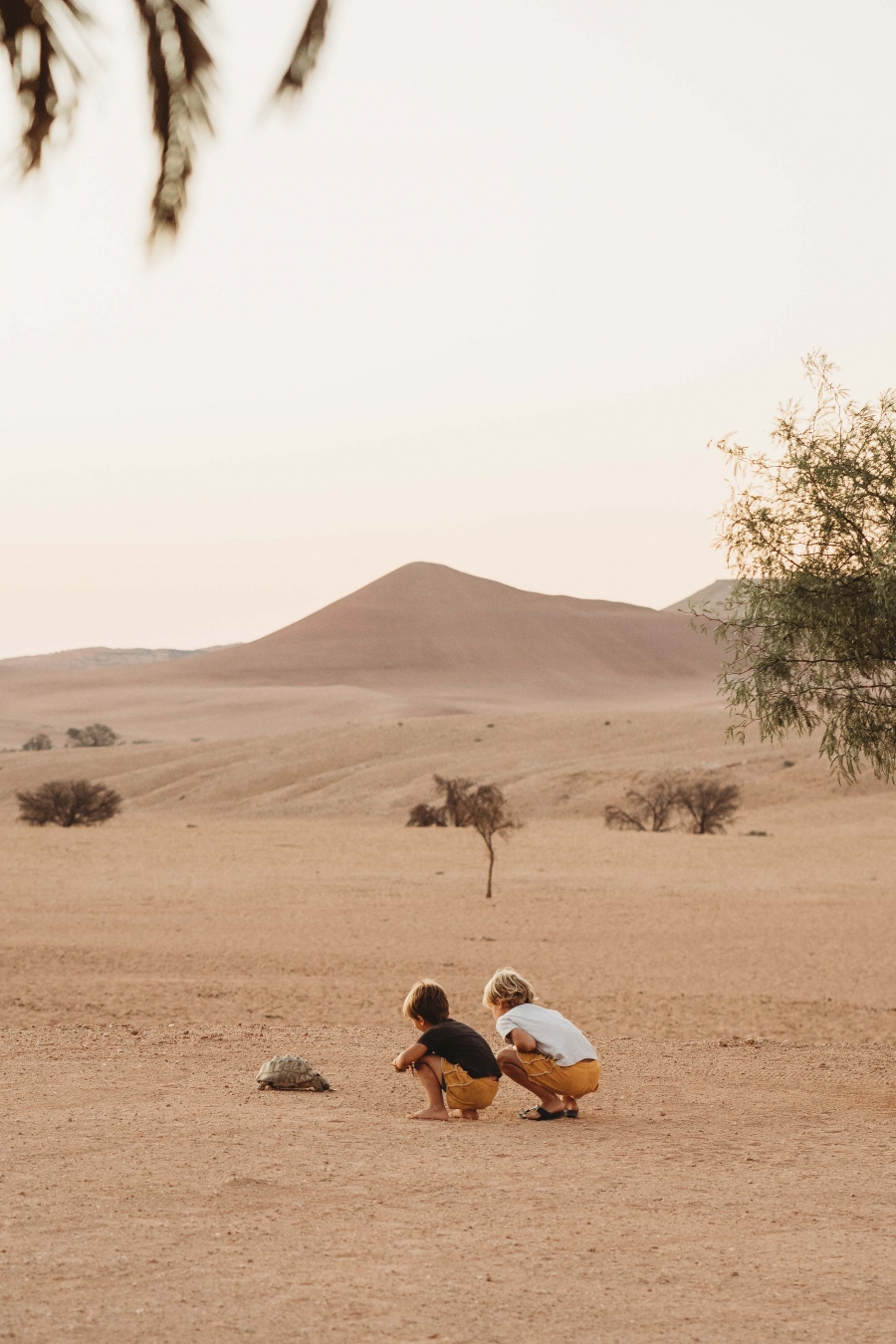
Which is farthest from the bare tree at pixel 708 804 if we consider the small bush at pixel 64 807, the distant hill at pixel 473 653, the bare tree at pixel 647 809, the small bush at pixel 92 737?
the distant hill at pixel 473 653

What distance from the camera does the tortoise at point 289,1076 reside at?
9.02 meters

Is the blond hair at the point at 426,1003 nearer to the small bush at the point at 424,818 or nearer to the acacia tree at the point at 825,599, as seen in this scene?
the acacia tree at the point at 825,599

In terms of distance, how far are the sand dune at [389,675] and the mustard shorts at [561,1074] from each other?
8885cm

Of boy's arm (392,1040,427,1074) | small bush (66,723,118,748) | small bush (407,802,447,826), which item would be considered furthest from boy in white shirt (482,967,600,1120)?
small bush (66,723,118,748)

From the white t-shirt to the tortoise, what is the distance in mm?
1567

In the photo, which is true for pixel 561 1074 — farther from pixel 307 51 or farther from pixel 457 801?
pixel 457 801

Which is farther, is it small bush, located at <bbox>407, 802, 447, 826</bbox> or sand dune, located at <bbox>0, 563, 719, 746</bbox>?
sand dune, located at <bbox>0, 563, 719, 746</bbox>

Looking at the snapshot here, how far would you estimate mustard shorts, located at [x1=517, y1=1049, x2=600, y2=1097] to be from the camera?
8.11m

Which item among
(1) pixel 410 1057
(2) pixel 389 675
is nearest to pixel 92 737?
(2) pixel 389 675

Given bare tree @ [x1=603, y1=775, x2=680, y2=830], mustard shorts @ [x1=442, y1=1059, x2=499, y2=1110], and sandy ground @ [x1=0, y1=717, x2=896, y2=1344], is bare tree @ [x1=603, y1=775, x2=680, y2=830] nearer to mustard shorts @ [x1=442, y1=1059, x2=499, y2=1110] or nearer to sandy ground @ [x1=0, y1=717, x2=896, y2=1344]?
sandy ground @ [x1=0, y1=717, x2=896, y2=1344]

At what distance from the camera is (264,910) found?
22.9 m

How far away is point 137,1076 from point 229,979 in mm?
6411

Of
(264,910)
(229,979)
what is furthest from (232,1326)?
(264,910)

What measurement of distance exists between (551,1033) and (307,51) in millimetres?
6386
